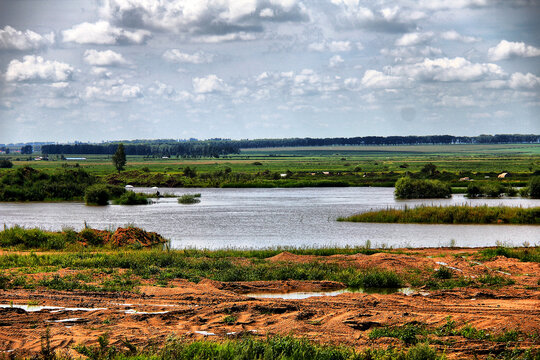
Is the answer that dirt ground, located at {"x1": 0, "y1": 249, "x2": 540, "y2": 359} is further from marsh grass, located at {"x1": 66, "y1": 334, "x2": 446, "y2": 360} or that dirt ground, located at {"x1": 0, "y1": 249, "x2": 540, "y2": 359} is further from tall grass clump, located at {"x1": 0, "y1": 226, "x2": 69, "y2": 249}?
tall grass clump, located at {"x1": 0, "y1": 226, "x2": 69, "y2": 249}

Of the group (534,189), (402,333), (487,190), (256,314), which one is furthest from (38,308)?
(487,190)

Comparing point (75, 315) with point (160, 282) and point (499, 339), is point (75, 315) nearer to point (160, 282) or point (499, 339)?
point (160, 282)

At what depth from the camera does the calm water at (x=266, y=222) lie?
101 ft

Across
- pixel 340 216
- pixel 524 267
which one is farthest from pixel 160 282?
pixel 340 216

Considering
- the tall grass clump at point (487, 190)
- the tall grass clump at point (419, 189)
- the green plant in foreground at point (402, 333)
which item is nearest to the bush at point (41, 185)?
the tall grass clump at point (419, 189)

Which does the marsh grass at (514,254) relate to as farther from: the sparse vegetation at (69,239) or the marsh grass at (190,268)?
the sparse vegetation at (69,239)

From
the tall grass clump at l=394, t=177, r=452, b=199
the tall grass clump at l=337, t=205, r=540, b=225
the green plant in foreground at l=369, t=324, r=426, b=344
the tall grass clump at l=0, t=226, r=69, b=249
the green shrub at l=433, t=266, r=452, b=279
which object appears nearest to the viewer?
the green plant in foreground at l=369, t=324, r=426, b=344

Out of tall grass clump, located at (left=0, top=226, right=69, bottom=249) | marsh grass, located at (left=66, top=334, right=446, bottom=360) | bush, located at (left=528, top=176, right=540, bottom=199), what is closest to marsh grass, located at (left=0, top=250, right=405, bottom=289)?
tall grass clump, located at (left=0, top=226, right=69, bottom=249)

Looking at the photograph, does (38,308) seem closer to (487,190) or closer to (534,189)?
(534,189)

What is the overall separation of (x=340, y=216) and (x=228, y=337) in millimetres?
30391

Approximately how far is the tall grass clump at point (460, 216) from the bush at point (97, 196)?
1017 inches

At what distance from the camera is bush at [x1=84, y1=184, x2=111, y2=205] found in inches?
2142

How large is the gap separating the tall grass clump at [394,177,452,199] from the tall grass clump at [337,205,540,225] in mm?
18022

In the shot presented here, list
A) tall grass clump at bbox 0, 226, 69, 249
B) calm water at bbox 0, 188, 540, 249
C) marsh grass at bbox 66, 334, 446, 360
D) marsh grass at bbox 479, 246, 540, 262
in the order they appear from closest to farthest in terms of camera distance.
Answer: marsh grass at bbox 66, 334, 446, 360, marsh grass at bbox 479, 246, 540, 262, tall grass clump at bbox 0, 226, 69, 249, calm water at bbox 0, 188, 540, 249
